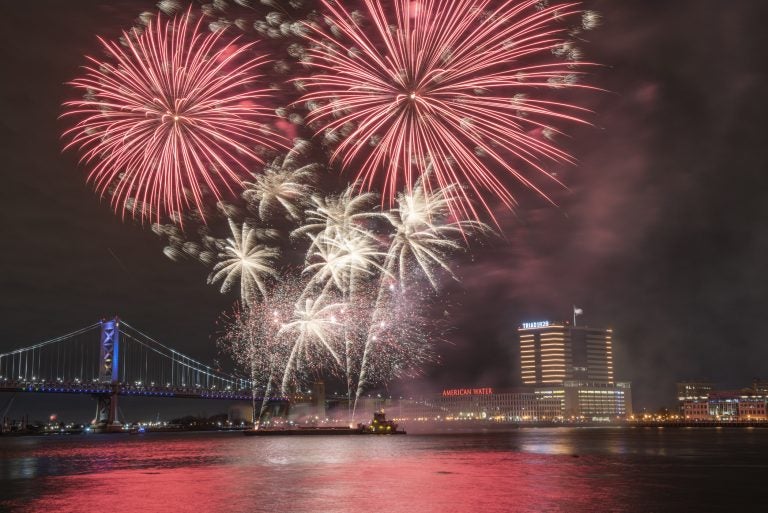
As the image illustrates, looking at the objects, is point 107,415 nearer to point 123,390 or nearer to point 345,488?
point 123,390

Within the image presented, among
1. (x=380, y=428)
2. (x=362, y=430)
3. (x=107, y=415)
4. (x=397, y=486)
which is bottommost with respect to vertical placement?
(x=362, y=430)

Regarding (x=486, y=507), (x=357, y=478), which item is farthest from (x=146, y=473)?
(x=486, y=507)

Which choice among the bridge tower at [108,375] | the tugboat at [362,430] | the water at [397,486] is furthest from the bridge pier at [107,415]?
the water at [397,486]

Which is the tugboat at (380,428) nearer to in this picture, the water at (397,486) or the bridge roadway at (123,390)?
the bridge roadway at (123,390)

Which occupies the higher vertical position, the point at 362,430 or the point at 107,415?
the point at 107,415

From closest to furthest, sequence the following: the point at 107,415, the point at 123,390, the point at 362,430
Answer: the point at 362,430 < the point at 123,390 < the point at 107,415

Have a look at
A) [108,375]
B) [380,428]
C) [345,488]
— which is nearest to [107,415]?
[108,375]

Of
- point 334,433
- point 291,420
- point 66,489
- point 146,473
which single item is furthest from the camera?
point 291,420

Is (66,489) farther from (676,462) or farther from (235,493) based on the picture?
(676,462)
